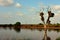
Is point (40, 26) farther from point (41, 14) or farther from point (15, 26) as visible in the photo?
point (41, 14)

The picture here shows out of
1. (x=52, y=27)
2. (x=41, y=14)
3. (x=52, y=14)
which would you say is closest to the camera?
(x=41, y=14)

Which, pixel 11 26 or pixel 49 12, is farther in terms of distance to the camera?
pixel 11 26

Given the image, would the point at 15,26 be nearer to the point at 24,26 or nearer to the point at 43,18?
the point at 24,26

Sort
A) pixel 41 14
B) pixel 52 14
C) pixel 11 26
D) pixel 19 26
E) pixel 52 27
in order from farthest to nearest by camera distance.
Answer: pixel 11 26 < pixel 19 26 < pixel 52 27 < pixel 52 14 < pixel 41 14

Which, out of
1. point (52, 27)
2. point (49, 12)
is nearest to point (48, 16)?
point (49, 12)

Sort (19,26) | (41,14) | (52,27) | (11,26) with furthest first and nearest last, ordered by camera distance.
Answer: (11,26), (19,26), (52,27), (41,14)

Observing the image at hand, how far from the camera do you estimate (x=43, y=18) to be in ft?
184

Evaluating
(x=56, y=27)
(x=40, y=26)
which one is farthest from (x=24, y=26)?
(x=56, y=27)

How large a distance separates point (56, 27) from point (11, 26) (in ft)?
86.0

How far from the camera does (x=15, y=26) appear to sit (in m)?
95.2

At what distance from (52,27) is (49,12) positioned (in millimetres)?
29114

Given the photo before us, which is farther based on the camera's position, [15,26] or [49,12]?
[15,26]

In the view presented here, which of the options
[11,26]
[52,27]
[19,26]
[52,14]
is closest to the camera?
[52,14]

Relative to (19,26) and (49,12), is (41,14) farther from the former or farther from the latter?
(19,26)
